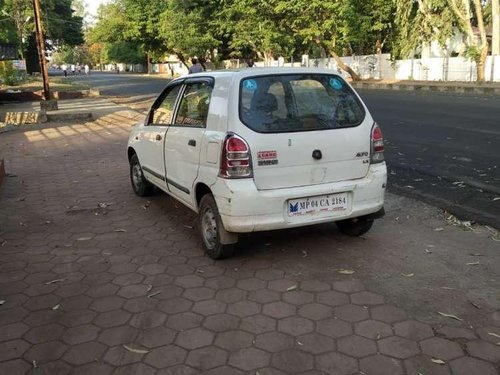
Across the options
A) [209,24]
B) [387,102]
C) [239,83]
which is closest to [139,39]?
[209,24]

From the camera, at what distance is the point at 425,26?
91.6ft

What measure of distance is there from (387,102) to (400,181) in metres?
12.2

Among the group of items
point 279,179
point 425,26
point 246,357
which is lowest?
point 246,357

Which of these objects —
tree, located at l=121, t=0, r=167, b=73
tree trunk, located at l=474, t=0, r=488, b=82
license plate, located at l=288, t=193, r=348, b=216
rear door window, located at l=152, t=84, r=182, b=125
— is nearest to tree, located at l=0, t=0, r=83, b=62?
tree, located at l=121, t=0, r=167, b=73

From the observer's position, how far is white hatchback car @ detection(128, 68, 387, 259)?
401 centimetres

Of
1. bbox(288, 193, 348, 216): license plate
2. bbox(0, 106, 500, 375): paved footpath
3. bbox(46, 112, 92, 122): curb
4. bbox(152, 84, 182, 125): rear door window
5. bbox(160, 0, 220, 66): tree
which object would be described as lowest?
bbox(0, 106, 500, 375): paved footpath

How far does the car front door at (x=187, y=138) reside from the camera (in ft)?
14.8

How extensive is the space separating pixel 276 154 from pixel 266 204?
40 centimetres

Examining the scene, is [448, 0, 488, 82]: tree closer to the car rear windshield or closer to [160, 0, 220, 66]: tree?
the car rear windshield

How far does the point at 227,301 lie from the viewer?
145 inches

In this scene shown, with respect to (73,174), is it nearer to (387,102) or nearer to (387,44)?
(387,102)

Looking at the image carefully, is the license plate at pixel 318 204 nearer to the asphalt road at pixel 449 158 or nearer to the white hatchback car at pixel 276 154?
the white hatchback car at pixel 276 154

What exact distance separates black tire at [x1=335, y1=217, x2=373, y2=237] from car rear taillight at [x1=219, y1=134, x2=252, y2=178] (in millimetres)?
1296

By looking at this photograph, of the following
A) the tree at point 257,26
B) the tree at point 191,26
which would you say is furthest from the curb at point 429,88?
the tree at point 191,26
